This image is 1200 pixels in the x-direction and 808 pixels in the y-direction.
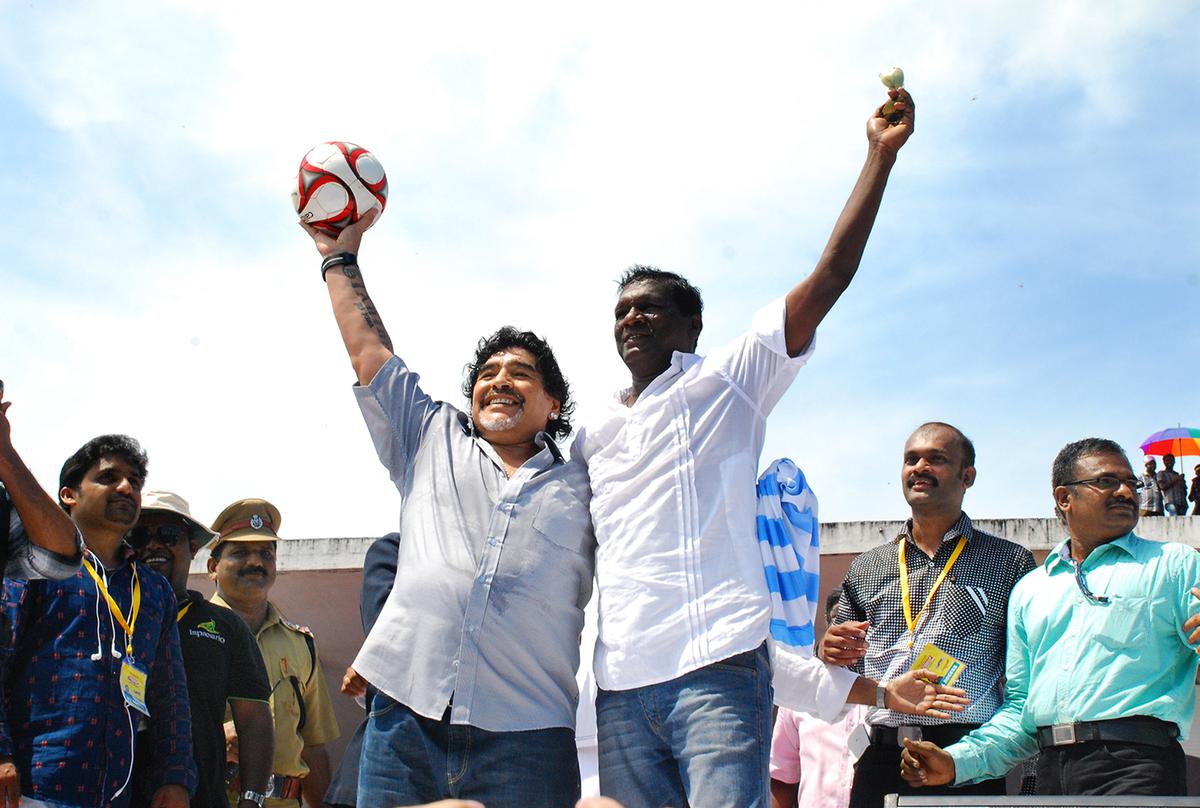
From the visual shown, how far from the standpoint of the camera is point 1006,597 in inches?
189

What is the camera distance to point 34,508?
13.6 feet

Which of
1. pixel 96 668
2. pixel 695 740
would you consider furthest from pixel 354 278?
pixel 695 740

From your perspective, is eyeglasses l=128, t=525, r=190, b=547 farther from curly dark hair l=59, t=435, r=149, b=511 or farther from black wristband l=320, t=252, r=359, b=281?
black wristband l=320, t=252, r=359, b=281

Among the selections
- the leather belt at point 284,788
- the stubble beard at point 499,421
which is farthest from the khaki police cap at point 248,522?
the stubble beard at point 499,421

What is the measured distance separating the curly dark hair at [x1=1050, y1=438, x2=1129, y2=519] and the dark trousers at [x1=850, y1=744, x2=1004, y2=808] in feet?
3.56

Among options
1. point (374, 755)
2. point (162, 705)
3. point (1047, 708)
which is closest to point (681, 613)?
point (374, 755)

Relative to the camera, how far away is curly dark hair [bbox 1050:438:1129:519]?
4.75 m

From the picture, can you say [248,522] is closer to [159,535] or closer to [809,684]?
[159,535]

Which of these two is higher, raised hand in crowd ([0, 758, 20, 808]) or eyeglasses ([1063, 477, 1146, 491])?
eyeglasses ([1063, 477, 1146, 491])

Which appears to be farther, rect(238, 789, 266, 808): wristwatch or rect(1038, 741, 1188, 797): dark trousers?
rect(238, 789, 266, 808): wristwatch

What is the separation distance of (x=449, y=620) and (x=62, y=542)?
158cm

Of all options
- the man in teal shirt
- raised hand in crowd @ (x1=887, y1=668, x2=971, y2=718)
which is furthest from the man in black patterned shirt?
raised hand in crowd @ (x1=887, y1=668, x2=971, y2=718)

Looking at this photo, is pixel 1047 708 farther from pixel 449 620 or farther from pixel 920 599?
pixel 449 620

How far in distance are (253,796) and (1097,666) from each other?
11.8 feet
